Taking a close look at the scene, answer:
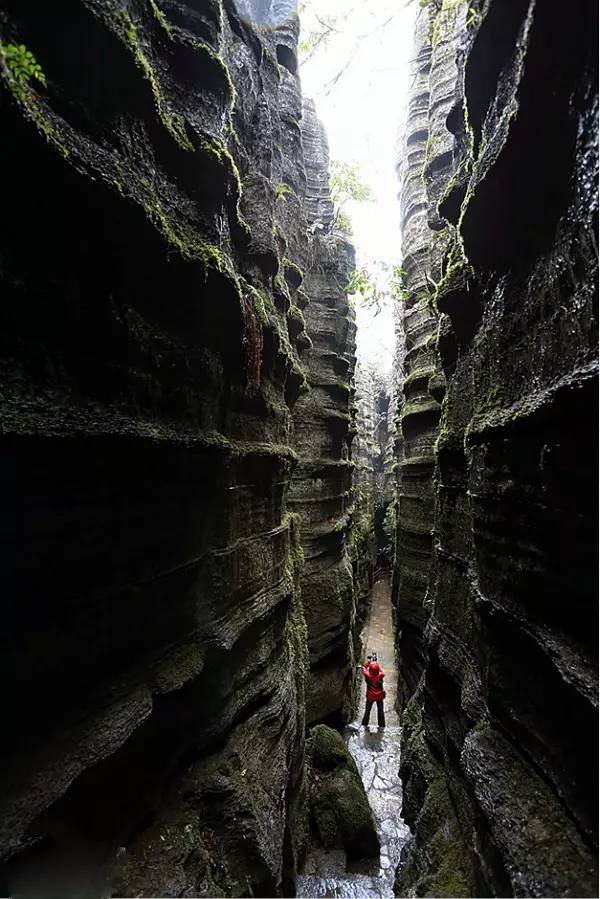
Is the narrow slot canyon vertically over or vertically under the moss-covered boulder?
over

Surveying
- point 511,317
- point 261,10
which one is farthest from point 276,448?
point 261,10

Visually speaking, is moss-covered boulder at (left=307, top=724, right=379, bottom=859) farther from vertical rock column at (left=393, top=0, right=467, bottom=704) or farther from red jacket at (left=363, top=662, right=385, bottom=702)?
red jacket at (left=363, top=662, right=385, bottom=702)

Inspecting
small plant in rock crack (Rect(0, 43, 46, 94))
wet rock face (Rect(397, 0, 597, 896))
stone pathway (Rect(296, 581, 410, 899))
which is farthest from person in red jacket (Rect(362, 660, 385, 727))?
small plant in rock crack (Rect(0, 43, 46, 94))

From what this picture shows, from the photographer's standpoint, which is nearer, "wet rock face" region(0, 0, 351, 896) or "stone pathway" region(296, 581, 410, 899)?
"wet rock face" region(0, 0, 351, 896)

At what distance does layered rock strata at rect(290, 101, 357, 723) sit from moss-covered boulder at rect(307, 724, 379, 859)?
1.64m

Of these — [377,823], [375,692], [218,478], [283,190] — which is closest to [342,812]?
[377,823]

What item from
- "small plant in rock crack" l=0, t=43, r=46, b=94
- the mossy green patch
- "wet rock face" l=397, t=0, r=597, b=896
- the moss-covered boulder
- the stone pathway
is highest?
the mossy green patch

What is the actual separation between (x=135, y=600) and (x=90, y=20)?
140 inches

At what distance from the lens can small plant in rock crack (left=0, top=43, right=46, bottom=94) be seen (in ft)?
6.39

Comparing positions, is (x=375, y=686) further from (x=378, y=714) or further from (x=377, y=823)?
(x=377, y=823)

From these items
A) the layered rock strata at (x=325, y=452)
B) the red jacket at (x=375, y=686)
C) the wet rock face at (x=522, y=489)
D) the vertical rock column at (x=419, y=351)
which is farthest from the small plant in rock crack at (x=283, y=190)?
the red jacket at (x=375, y=686)

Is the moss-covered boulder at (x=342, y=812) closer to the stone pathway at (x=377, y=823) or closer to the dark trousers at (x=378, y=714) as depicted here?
the stone pathway at (x=377, y=823)

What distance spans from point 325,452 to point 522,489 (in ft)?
24.7

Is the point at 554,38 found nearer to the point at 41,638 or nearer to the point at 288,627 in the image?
the point at 41,638
